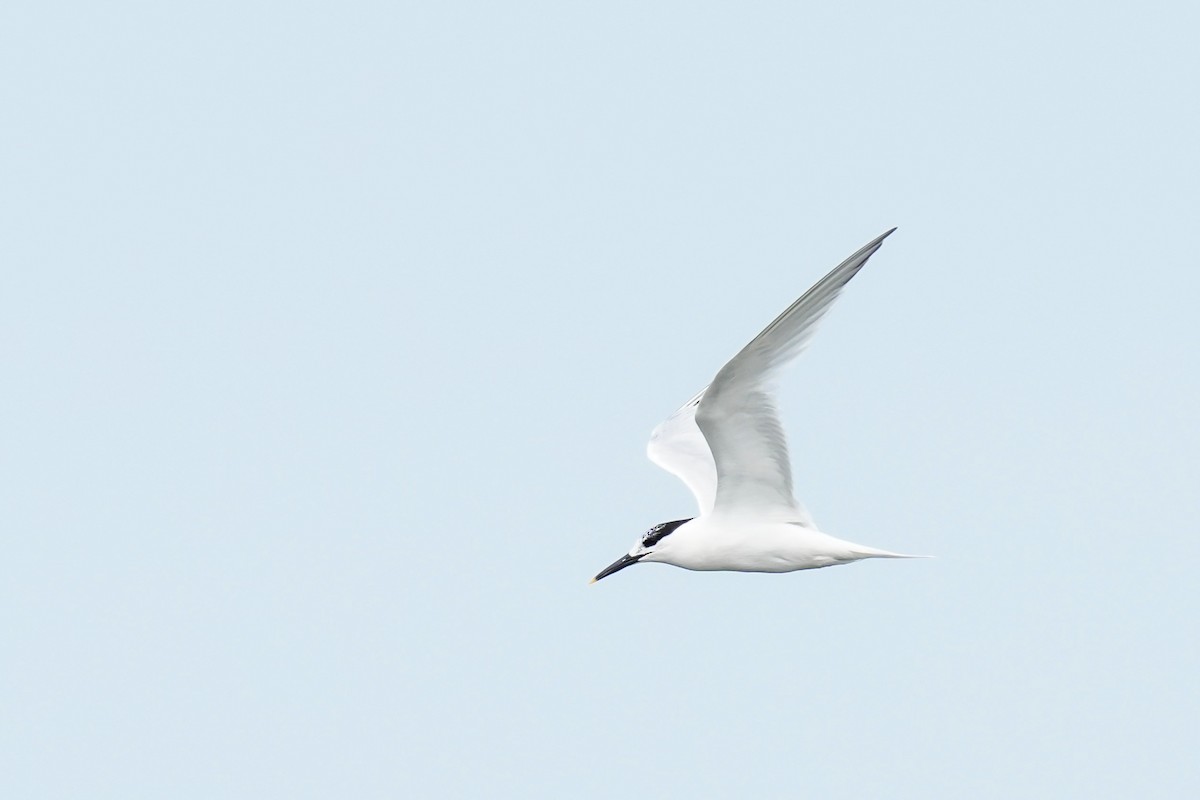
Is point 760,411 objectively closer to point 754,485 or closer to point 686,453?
point 754,485

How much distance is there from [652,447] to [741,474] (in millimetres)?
2799

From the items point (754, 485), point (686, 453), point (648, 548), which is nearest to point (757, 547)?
point (754, 485)

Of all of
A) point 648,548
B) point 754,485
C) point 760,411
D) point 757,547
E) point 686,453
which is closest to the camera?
point 760,411

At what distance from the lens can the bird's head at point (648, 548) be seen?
45.0ft

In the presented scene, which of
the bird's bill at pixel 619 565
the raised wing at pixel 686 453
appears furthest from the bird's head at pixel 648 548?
the raised wing at pixel 686 453

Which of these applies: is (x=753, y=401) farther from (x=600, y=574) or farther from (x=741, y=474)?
(x=600, y=574)

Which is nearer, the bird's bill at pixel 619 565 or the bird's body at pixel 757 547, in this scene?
the bird's body at pixel 757 547

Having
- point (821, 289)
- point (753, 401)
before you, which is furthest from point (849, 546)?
point (821, 289)

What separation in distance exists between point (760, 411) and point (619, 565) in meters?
2.82

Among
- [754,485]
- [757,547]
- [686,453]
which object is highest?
[686,453]

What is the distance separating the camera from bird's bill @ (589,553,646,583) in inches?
553

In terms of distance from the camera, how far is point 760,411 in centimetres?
1192

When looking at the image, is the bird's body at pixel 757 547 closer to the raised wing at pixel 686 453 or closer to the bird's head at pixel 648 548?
the bird's head at pixel 648 548

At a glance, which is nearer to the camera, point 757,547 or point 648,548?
point 757,547
